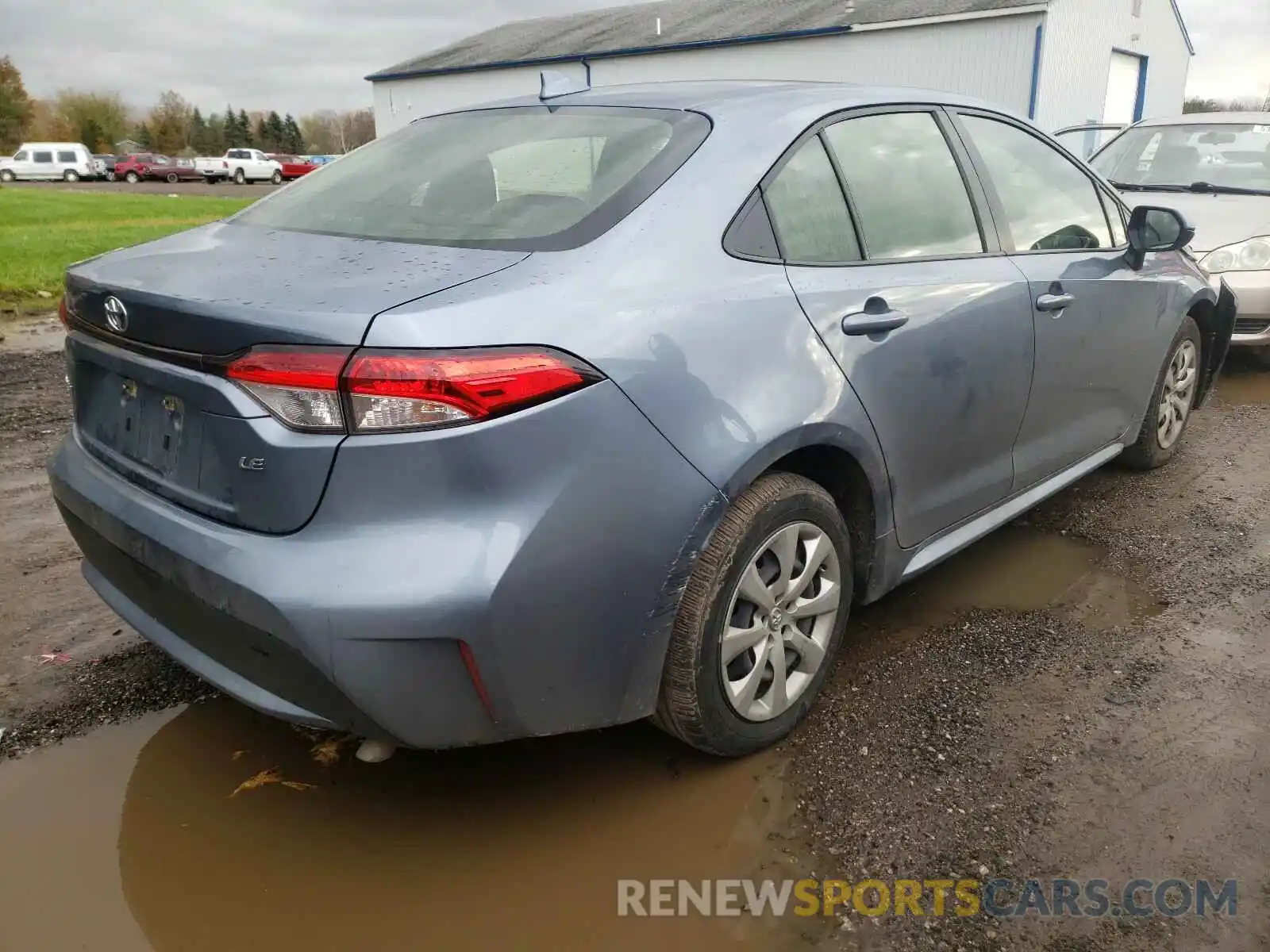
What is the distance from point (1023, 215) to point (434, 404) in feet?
7.65

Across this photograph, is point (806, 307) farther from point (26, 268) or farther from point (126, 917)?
point (26, 268)

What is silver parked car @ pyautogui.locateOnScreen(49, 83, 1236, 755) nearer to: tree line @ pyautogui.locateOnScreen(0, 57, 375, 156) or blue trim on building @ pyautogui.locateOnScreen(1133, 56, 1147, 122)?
blue trim on building @ pyautogui.locateOnScreen(1133, 56, 1147, 122)

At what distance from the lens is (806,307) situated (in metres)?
2.33

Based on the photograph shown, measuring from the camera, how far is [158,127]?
75.8 meters

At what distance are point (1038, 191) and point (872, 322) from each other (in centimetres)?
135

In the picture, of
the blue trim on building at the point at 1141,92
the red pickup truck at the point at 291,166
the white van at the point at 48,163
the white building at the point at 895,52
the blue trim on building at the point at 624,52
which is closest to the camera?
the white building at the point at 895,52

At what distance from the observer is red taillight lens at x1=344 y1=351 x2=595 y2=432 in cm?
174

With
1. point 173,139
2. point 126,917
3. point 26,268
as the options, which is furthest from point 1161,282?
point 173,139

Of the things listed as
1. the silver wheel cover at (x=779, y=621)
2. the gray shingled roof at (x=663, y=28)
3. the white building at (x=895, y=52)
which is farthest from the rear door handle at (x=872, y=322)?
the gray shingled roof at (x=663, y=28)

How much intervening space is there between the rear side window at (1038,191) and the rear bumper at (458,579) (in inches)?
70.3

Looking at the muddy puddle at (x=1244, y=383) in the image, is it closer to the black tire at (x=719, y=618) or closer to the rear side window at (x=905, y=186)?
the rear side window at (x=905, y=186)

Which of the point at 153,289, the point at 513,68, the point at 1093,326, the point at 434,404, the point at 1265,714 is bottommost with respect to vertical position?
the point at 1265,714

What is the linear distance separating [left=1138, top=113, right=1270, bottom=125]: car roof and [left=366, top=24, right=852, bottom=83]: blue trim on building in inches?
602

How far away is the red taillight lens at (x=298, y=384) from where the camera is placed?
1768 millimetres
